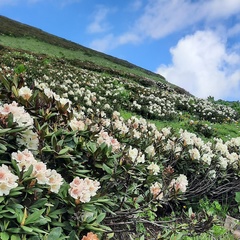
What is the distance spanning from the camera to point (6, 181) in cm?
246

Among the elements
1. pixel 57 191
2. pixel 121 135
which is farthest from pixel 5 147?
pixel 121 135

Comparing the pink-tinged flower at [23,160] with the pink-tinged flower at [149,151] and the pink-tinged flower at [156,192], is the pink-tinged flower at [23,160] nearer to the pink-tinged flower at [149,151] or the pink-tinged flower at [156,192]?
the pink-tinged flower at [156,192]

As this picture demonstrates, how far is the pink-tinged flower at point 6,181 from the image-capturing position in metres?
2.46

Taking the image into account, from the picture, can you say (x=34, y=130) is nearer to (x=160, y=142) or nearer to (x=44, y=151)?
(x=44, y=151)

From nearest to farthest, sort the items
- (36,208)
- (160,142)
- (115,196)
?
(36,208), (115,196), (160,142)

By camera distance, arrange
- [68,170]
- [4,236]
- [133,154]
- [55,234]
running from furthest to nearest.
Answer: [133,154] < [68,170] < [55,234] < [4,236]

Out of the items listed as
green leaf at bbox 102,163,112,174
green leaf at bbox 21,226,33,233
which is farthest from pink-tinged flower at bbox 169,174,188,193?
green leaf at bbox 21,226,33,233

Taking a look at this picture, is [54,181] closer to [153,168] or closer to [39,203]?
[39,203]

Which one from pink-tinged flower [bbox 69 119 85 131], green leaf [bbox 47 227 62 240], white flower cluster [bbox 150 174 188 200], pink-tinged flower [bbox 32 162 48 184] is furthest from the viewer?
white flower cluster [bbox 150 174 188 200]

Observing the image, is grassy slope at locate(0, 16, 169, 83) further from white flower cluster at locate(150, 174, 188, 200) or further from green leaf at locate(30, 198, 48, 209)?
green leaf at locate(30, 198, 48, 209)

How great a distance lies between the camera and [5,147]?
281 cm

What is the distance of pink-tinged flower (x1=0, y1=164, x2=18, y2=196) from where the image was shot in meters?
2.46

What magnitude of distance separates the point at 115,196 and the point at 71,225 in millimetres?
891

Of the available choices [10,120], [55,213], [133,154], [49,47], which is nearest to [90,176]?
[133,154]
